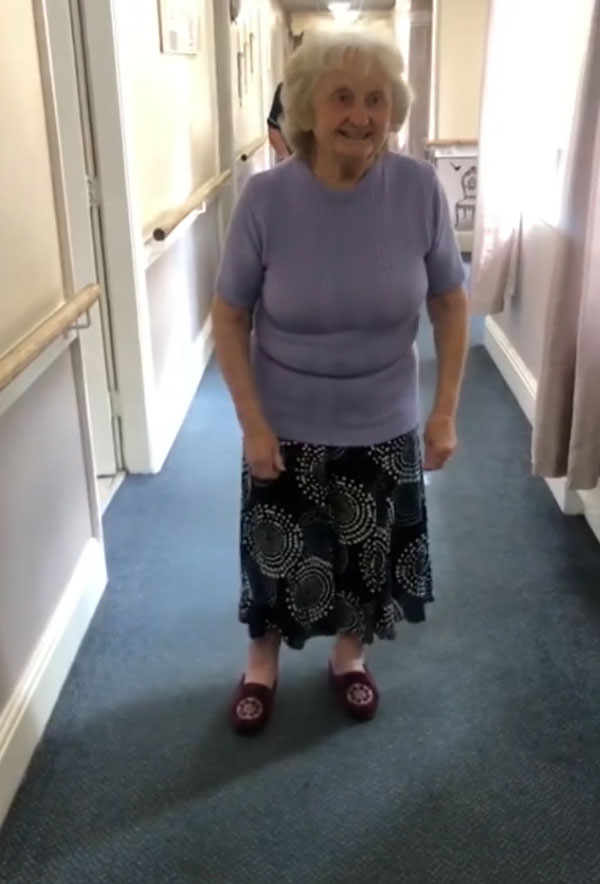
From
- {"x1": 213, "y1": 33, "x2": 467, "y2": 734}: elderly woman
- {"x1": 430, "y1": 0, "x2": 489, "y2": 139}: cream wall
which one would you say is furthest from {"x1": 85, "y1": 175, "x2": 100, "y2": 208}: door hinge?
{"x1": 430, "y1": 0, "x2": 489, "y2": 139}: cream wall

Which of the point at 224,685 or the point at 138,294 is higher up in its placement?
the point at 138,294

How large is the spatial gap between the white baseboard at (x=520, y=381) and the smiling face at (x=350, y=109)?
1.45 m

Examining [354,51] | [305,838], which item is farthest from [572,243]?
[305,838]

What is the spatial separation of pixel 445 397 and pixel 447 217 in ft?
1.05

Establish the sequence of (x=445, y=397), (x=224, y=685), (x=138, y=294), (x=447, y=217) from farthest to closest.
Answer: (x=138, y=294), (x=224, y=685), (x=445, y=397), (x=447, y=217)

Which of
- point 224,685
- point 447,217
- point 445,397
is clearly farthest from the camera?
point 224,685

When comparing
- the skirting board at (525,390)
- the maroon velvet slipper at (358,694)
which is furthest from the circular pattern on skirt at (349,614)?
the skirting board at (525,390)

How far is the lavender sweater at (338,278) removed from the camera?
1474mm

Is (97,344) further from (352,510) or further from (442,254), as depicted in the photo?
(442,254)

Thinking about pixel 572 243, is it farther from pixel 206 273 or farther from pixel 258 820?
pixel 206 273

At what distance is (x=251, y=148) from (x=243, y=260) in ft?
16.9

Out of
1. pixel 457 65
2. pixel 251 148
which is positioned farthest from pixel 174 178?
pixel 457 65

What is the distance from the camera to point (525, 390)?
3.56 metres

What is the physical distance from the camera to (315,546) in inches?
67.0
